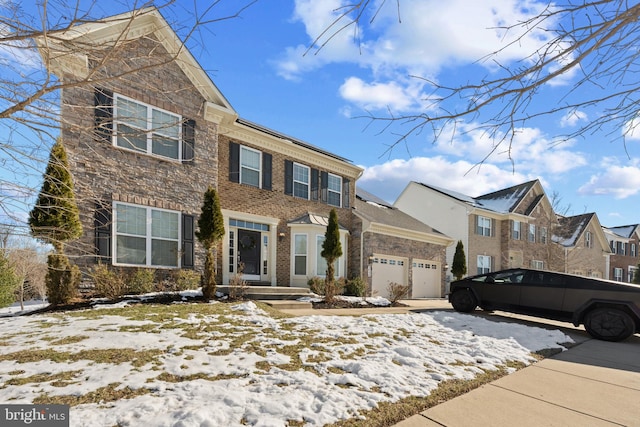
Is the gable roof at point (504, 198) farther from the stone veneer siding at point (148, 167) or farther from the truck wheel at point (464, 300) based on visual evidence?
the stone veneer siding at point (148, 167)

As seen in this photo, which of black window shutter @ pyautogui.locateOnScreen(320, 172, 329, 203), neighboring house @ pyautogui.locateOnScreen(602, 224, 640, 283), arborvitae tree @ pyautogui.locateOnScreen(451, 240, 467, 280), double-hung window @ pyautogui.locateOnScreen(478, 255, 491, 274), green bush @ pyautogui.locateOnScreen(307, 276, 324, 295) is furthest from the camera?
neighboring house @ pyautogui.locateOnScreen(602, 224, 640, 283)

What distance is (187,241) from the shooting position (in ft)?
34.6

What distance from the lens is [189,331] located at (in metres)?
5.45

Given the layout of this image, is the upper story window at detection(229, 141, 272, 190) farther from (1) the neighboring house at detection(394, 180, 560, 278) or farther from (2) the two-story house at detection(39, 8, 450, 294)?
(1) the neighboring house at detection(394, 180, 560, 278)

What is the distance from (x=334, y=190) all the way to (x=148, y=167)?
8110 millimetres

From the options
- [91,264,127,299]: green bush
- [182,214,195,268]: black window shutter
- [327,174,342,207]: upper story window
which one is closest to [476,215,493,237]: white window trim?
[327,174,342,207]: upper story window

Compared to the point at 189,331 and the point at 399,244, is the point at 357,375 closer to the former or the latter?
the point at 189,331

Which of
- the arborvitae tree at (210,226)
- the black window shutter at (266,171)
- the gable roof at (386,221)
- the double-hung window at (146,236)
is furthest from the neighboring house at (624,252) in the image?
the double-hung window at (146,236)

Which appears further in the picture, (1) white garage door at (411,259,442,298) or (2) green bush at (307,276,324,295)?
(1) white garage door at (411,259,442,298)

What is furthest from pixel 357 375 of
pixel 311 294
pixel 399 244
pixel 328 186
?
pixel 399 244

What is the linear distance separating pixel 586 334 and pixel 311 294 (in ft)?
25.2

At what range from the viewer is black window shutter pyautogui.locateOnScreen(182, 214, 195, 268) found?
34.3 ft

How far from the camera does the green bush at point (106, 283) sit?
854 cm

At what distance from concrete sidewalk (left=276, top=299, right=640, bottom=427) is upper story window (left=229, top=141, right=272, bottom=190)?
10.2m
